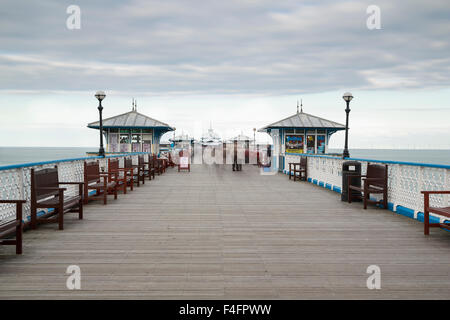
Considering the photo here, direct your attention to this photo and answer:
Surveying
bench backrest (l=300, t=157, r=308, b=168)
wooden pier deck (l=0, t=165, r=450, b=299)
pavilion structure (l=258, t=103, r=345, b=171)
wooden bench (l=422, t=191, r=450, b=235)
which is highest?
pavilion structure (l=258, t=103, r=345, b=171)

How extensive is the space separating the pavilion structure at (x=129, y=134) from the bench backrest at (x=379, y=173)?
1639 cm

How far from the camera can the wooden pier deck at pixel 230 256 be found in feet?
9.84

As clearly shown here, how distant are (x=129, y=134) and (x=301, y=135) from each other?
10949 mm

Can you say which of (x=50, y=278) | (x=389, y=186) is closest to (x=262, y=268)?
(x=50, y=278)

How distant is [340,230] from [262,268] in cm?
216

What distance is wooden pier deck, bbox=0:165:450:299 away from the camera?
300 centimetres

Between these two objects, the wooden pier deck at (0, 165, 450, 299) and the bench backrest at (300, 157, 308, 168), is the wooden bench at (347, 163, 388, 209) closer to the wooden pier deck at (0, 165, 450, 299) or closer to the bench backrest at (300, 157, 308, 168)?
the wooden pier deck at (0, 165, 450, 299)

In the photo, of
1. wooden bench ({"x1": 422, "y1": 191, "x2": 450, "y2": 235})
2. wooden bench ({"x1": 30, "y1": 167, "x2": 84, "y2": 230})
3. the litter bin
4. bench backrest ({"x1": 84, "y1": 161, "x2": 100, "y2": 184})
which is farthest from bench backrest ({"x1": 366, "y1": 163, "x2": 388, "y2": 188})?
bench backrest ({"x1": 84, "y1": 161, "x2": 100, "y2": 184})

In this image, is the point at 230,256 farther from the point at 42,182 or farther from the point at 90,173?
the point at 90,173

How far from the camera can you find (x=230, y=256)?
3.90 meters

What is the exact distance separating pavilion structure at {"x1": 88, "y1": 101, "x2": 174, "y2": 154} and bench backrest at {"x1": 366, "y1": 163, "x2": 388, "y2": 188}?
53.8 feet

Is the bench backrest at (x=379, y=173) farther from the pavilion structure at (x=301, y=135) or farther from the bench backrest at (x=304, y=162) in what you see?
the pavilion structure at (x=301, y=135)

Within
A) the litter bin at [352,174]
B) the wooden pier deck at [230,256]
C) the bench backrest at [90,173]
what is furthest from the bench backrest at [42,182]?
the litter bin at [352,174]

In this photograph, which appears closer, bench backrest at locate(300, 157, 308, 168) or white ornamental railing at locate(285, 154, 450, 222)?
white ornamental railing at locate(285, 154, 450, 222)
